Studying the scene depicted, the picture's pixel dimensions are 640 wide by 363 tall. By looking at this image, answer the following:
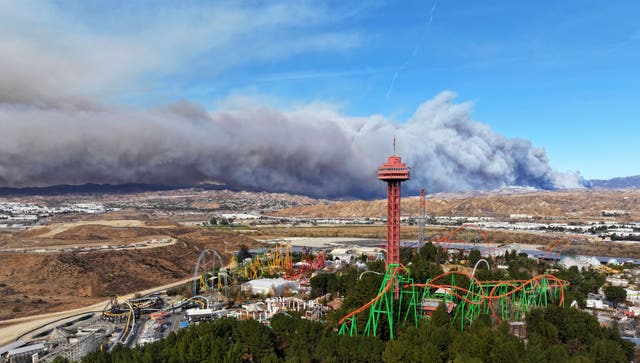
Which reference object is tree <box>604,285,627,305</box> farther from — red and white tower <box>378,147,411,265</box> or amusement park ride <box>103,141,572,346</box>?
red and white tower <box>378,147,411,265</box>

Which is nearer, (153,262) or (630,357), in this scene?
(630,357)

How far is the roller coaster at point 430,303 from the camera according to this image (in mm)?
49678

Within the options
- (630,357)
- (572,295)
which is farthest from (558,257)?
(630,357)

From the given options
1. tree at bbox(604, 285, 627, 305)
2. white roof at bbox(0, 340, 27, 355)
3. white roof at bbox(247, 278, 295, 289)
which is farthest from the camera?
white roof at bbox(247, 278, 295, 289)

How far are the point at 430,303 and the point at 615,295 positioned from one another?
33.7 metres

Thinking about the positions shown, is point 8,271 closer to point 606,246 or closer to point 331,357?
point 331,357

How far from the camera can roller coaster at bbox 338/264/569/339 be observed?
4968cm

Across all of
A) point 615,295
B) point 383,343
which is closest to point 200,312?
point 383,343

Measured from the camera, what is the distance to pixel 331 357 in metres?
41.0

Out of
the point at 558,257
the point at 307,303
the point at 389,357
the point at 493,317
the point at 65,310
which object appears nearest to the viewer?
the point at 389,357

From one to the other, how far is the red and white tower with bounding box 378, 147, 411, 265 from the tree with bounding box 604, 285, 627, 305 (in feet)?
120

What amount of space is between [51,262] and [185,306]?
42219mm

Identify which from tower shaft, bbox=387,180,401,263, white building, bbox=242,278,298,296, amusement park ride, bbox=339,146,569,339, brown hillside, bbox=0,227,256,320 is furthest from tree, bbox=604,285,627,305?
brown hillside, bbox=0,227,256,320

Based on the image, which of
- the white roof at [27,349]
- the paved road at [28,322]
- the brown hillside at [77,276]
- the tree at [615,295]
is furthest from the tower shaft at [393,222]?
the brown hillside at [77,276]
